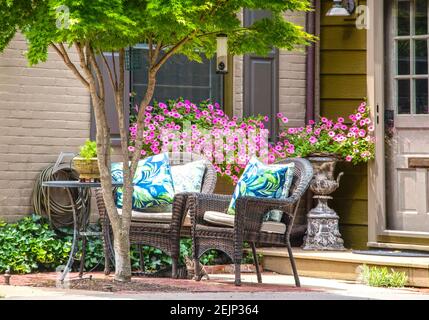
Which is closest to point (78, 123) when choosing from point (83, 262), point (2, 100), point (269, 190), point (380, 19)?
point (2, 100)

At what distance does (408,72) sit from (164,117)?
87.5 inches

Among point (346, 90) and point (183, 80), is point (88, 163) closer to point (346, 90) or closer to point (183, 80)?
point (183, 80)

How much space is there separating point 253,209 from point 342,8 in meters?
2.92

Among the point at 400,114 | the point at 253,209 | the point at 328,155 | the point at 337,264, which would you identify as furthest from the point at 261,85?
the point at 253,209

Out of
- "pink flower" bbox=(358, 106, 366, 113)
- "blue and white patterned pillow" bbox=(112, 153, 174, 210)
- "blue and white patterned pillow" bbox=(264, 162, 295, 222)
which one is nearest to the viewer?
"blue and white patterned pillow" bbox=(264, 162, 295, 222)

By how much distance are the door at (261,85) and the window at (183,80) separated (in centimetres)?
27

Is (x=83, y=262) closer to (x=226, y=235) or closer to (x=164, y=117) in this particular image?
(x=226, y=235)

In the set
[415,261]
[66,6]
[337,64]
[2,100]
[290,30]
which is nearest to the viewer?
[66,6]

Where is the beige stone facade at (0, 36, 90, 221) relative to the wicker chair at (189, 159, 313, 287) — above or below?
above

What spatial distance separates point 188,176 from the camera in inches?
337

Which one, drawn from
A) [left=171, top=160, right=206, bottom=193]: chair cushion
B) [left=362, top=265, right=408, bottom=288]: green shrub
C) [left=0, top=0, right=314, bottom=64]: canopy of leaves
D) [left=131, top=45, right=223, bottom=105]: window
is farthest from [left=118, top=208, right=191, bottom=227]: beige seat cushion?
[left=131, top=45, right=223, bottom=105]: window

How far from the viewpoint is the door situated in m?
9.81

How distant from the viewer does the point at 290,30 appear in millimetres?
7383

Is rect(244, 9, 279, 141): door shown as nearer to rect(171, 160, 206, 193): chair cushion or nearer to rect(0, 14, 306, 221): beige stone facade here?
rect(171, 160, 206, 193): chair cushion
